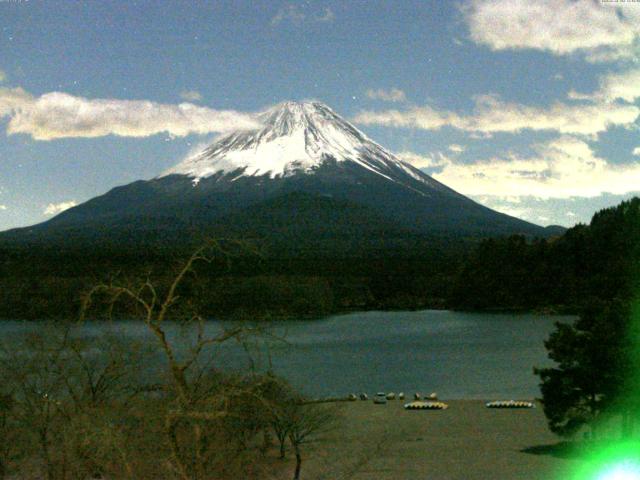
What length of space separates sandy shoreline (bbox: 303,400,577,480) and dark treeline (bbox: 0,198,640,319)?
137 ft

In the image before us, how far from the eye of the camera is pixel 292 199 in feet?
385

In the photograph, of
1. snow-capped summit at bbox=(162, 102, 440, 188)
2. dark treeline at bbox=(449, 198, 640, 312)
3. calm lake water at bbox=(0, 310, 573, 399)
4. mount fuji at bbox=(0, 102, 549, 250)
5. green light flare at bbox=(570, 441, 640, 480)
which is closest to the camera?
green light flare at bbox=(570, 441, 640, 480)

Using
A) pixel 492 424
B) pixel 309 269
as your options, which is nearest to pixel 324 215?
pixel 309 269

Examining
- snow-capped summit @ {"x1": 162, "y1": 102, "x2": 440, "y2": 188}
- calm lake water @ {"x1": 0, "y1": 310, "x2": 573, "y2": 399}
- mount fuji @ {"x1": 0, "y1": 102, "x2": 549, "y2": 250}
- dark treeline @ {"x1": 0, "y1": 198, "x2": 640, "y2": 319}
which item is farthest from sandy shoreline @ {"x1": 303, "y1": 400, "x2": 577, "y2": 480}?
snow-capped summit @ {"x1": 162, "y1": 102, "x2": 440, "y2": 188}

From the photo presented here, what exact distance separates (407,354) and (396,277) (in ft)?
129

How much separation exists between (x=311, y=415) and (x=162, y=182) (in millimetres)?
129603

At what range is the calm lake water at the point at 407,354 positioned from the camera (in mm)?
31062

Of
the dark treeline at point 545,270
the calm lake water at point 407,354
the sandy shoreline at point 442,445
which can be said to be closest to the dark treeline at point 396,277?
the dark treeline at point 545,270

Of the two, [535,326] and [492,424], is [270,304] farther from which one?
[492,424]

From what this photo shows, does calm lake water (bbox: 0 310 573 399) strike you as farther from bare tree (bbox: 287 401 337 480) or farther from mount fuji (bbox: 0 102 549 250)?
mount fuji (bbox: 0 102 549 250)

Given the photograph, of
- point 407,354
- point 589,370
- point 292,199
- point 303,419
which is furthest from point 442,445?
point 292,199

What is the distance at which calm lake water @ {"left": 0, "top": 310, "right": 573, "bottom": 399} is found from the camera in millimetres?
31062

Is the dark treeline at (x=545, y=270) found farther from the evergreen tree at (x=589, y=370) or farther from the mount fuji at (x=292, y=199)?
the evergreen tree at (x=589, y=370)

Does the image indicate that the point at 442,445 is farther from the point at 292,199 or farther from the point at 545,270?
the point at 292,199
